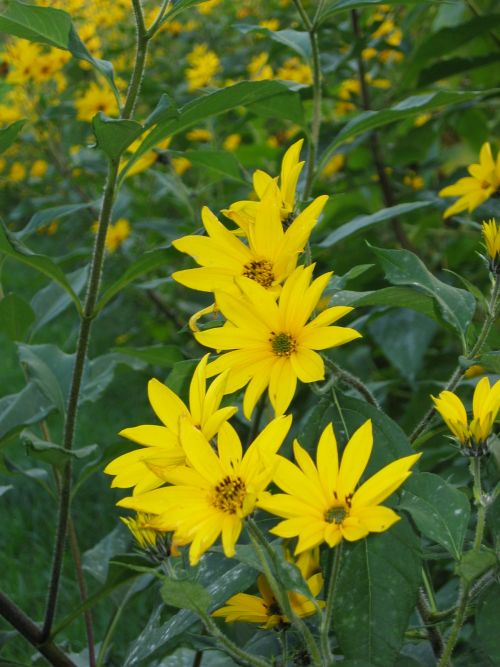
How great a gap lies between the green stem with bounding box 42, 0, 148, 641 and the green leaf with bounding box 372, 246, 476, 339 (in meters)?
0.31

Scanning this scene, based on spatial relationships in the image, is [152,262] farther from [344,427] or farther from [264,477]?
[264,477]

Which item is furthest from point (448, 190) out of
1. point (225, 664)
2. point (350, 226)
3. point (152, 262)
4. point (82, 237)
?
point (82, 237)

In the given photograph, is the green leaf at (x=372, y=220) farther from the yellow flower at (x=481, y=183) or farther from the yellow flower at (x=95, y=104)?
the yellow flower at (x=95, y=104)

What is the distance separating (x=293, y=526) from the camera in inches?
24.0

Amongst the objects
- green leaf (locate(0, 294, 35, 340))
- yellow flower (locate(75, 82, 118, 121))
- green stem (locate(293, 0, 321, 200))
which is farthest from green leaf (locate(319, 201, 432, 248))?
yellow flower (locate(75, 82, 118, 121))

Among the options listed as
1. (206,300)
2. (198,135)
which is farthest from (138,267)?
(198,135)

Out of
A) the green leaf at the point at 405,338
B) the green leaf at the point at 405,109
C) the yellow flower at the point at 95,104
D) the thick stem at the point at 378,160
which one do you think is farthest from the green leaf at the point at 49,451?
the yellow flower at the point at 95,104

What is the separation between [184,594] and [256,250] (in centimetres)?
29

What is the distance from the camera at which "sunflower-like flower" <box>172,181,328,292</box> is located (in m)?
0.74

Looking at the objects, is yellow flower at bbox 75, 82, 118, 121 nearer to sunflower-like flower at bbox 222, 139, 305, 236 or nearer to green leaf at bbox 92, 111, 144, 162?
green leaf at bbox 92, 111, 144, 162

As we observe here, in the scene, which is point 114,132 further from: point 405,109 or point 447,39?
point 447,39

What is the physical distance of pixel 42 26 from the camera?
100 centimetres

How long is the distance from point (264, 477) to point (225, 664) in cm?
40

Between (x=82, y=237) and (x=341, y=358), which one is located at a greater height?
(x=82, y=237)
